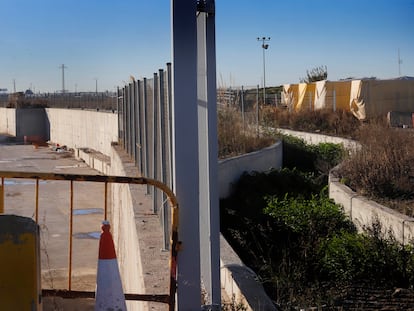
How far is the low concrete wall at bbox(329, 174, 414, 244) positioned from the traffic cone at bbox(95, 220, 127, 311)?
4144 millimetres

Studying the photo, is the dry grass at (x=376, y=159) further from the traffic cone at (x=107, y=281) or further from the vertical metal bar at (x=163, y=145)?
the traffic cone at (x=107, y=281)

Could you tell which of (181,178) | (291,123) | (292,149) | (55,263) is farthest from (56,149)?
(181,178)

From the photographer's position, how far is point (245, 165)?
13711 millimetres

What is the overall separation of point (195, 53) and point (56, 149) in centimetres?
3823

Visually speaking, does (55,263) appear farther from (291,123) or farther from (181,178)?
(291,123)

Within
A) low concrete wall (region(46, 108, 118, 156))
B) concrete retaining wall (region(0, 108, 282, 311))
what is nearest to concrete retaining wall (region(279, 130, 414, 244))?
concrete retaining wall (region(0, 108, 282, 311))

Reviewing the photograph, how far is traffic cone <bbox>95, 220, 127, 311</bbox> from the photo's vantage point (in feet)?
12.1

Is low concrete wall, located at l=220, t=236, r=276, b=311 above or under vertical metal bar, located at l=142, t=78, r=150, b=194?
under

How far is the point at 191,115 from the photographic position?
3938 mm

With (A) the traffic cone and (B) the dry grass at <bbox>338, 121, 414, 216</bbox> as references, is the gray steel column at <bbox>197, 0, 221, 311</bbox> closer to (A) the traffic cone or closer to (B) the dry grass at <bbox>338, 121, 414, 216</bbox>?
(A) the traffic cone

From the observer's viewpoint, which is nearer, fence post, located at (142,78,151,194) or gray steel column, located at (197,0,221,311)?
gray steel column, located at (197,0,221,311)

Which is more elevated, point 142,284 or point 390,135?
A: point 390,135

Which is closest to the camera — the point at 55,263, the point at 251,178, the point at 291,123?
the point at 55,263

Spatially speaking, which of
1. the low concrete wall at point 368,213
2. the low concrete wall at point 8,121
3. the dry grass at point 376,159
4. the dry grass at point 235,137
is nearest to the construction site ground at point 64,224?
the low concrete wall at point 368,213
